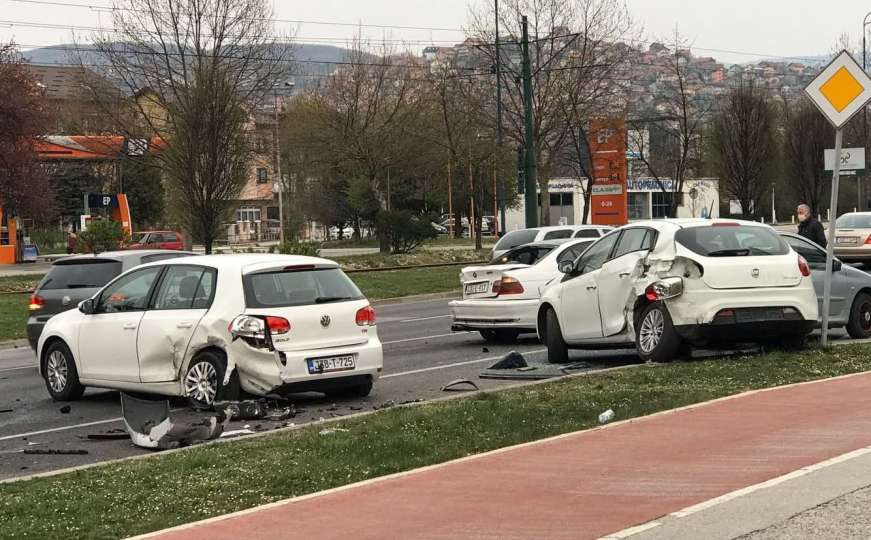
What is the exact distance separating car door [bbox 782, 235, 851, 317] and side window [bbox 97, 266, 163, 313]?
8.11 meters

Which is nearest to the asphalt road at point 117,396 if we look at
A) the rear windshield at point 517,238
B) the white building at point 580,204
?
the rear windshield at point 517,238

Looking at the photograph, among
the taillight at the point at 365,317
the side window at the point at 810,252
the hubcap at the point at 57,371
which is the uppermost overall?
the side window at the point at 810,252

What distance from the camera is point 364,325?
500 inches

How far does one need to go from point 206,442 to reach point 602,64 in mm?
40673

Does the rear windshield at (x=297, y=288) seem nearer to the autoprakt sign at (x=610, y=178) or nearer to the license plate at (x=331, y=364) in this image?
the license plate at (x=331, y=364)

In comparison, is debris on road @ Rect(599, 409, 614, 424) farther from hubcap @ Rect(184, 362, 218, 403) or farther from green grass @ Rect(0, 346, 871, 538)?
hubcap @ Rect(184, 362, 218, 403)

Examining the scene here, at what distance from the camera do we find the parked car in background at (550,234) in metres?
29.6

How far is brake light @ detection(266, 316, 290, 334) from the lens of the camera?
12.0m

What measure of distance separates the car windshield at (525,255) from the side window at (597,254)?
11.8ft

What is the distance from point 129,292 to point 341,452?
505 centimetres

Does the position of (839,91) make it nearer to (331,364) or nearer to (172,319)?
(331,364)

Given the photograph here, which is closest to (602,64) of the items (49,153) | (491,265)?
(49,153)

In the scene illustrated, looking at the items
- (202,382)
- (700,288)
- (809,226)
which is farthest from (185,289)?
(809,226)

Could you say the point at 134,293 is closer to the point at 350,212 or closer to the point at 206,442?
the point at 206,442
